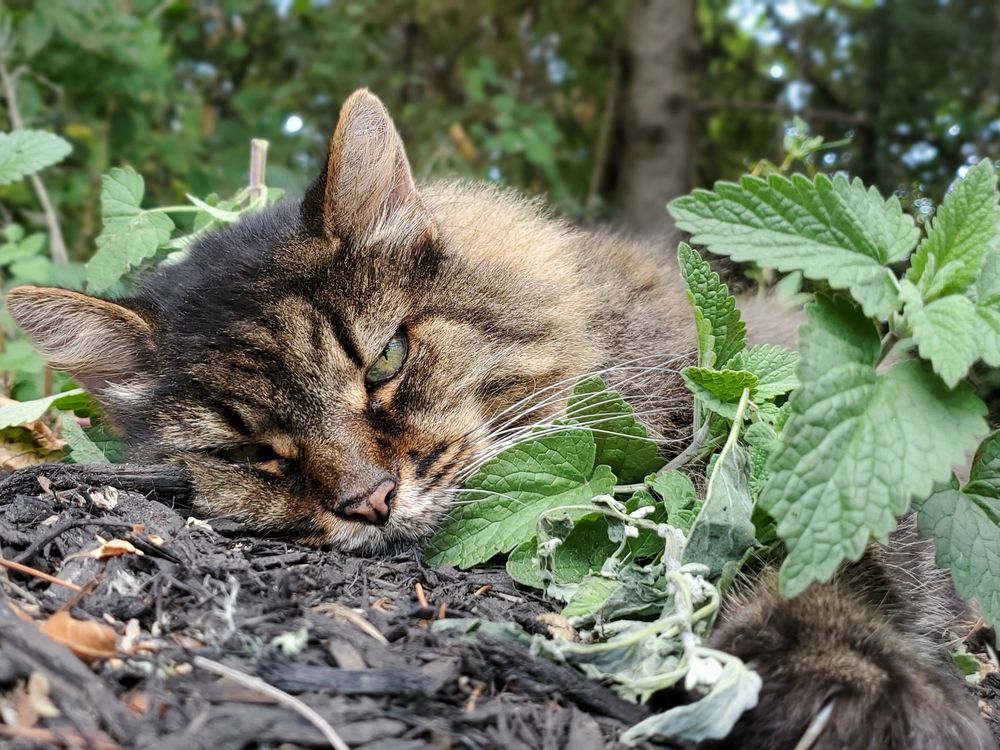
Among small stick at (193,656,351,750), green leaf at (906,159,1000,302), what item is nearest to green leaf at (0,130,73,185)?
small stick at (193,656,351,750)

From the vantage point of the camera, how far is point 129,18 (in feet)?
14.2

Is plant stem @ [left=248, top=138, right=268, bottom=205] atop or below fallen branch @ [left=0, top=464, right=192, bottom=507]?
atop

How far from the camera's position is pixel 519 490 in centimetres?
224

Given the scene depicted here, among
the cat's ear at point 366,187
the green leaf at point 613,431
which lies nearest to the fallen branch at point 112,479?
the cat's ear at point 366,187

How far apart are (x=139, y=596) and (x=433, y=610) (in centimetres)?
55

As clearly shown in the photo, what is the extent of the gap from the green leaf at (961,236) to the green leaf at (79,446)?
2.11 metres

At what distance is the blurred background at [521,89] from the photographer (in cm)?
473

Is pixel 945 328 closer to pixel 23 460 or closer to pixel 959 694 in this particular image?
pixel 959 694

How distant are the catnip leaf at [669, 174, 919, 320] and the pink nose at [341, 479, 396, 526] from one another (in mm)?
888

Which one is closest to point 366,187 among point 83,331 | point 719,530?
point 83,331

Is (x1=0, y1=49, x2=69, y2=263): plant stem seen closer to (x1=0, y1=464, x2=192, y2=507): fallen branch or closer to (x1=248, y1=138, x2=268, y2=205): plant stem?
(x1=248, y1=138, x2=268, y2=205): plant stem

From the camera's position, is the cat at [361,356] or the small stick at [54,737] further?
the cat at [361,356]

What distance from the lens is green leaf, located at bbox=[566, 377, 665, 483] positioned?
2.32 meters

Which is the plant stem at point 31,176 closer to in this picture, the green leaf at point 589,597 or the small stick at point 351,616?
the small stick at point 351,616
